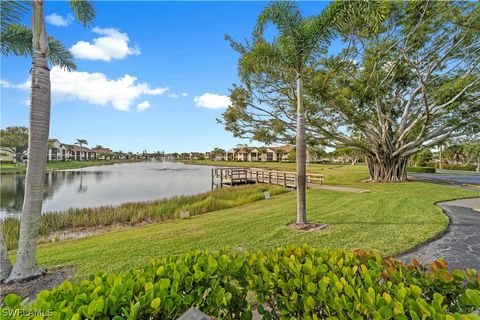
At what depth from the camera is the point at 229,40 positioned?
14703 millimetres

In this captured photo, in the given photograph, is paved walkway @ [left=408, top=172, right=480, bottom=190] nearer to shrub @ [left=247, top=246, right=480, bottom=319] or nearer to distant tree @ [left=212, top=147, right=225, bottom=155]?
shrub @ [left=247, top=246, right=480, bottom=319]

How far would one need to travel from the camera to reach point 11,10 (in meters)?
3.95

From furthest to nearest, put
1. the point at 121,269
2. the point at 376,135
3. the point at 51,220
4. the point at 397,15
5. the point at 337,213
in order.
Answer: the point at 376,135
the point at 397,15
the point at 51,220
the point at 337,213
the point at 121,269

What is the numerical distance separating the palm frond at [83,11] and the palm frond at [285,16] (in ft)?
15.7

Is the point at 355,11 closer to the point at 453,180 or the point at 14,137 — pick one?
the point at 453,180

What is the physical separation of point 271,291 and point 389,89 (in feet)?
73.5

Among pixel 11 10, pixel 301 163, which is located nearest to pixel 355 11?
pixel 301 163

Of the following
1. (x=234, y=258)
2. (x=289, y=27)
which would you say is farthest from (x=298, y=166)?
(x=234, y=258)

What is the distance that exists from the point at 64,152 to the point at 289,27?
111709mm

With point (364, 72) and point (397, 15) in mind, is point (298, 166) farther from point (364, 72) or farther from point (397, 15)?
point (397, 15)

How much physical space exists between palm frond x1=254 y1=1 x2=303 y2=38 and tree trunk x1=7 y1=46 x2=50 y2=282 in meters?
5.98

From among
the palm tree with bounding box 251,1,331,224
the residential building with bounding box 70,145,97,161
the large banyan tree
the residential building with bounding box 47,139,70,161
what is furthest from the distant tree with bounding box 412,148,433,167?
the residential building with bounding box 70,145,97,161

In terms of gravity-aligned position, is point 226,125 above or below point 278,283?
above

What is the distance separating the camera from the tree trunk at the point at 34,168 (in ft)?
12.9
